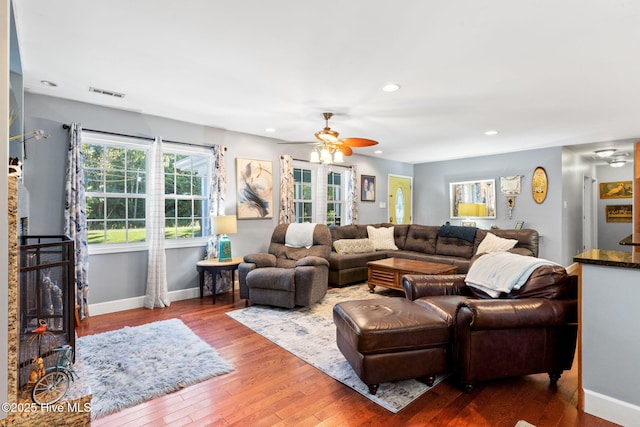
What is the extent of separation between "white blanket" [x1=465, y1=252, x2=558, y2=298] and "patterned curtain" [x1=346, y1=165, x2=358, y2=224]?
387 cm

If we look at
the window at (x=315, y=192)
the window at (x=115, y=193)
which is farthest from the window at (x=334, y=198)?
the window at (x=115, y=193)

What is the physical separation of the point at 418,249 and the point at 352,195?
5.74 ft

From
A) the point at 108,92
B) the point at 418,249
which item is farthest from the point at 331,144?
the point at 418,249

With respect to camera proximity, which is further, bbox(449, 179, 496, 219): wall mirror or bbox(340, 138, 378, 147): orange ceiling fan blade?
bbox(449, 179, 496, 219): wall mirror

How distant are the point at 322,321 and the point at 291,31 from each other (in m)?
2.79

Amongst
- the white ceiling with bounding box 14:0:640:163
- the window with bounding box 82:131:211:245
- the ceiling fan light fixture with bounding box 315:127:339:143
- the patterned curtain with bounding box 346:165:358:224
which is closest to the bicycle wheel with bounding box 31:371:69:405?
the white ceiling with bounding box 14:0:640:163

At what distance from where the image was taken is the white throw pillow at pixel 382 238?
5.99 m

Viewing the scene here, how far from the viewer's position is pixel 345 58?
101 inches

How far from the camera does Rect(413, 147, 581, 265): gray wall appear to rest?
5.87 metres

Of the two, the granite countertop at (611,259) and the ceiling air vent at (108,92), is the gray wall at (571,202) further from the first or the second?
the ceiling air vent at (108,92)

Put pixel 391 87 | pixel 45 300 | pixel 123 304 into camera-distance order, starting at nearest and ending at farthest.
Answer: pixel 45 300 < pixel 391 87 < pixel 123 304

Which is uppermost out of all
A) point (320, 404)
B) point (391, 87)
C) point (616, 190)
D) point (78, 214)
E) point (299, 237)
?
point (391, 87)

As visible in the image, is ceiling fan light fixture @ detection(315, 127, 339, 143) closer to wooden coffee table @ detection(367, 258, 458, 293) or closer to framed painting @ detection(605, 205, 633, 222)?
wooden coffee table @ detection(367, 258, 458, 293)

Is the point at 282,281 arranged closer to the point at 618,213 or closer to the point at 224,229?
the point at 224,229
